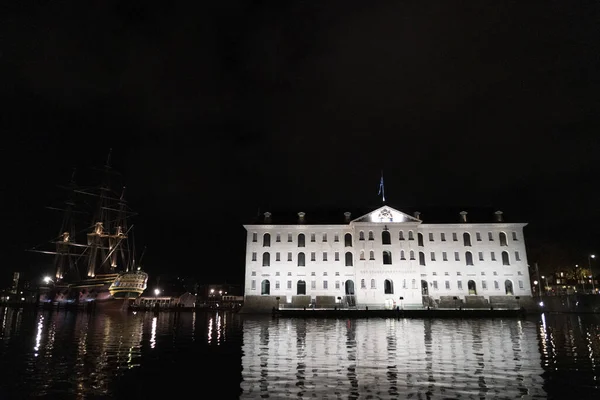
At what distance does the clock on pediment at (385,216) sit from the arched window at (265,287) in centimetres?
1941

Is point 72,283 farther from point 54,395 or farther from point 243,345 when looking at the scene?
point 54,395

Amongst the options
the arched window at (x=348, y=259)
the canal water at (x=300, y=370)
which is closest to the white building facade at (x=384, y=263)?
the arched window at (x=348, y=259)

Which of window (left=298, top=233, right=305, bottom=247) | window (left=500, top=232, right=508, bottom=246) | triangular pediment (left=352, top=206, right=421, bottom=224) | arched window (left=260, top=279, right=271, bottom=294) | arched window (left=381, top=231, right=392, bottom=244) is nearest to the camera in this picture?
arched window (left=260, top=279, right=271, bottom=294)

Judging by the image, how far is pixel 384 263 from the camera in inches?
2267

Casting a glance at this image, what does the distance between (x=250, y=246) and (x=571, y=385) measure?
5066 cm

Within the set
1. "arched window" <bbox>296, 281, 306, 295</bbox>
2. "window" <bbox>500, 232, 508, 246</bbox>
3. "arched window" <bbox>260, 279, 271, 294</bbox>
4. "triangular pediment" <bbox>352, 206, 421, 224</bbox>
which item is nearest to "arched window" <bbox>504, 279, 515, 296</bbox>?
"window" <bbox>500, 232, 508, 246</bbox>

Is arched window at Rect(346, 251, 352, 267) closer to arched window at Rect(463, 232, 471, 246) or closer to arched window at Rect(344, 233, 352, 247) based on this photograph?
arched window at Rect(344, 233, 352, 247)

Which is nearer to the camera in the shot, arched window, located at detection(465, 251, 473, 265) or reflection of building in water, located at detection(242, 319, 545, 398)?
reflection of building in water, located at detection(242, 319, 545, 398)

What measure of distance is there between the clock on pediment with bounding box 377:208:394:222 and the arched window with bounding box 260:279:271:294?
19.4m

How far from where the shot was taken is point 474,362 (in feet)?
48.6

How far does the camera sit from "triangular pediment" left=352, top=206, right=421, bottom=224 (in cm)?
5844

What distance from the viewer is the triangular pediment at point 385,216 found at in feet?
192

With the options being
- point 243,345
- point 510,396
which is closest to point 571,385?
point 510,396

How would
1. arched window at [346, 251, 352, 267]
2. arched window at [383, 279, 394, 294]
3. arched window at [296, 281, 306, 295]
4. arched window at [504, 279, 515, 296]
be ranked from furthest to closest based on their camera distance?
1. arched window at [346, 251, 352, 267]
2. arched window at [296, 281, 306, 295]
3. arched window at [504, 279, 515, 296]
4. arched window at [383, 279, 394, 294]
